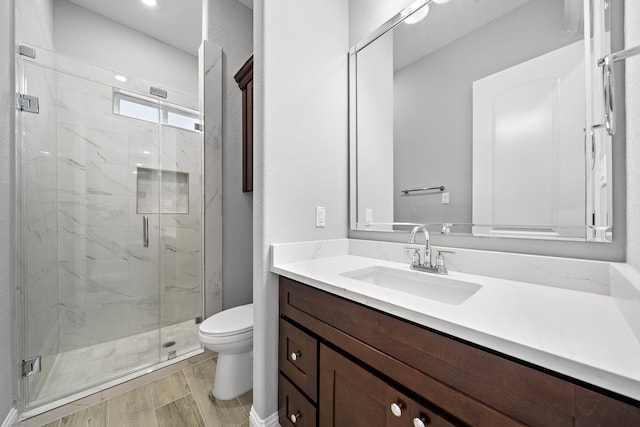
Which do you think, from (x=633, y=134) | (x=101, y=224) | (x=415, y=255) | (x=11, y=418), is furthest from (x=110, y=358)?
(x=633, y=134)

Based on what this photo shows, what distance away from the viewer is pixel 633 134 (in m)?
0.70

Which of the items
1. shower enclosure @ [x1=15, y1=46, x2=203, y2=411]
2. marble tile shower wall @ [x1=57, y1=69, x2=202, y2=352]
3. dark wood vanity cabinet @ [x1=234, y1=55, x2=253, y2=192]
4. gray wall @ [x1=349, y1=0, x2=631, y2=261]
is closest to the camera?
gray wall @ [x1=349, y1=0, x2=631, y2=261]

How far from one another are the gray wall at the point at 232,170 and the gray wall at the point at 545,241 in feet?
4.28

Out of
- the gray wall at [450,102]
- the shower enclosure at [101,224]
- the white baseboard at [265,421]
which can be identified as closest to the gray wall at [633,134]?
the gray wall at [450,102]

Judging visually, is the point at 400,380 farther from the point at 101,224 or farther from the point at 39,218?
the point at 101,224

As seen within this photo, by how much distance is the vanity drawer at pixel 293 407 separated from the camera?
0.98m

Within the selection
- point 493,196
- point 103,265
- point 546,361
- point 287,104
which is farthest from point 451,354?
point 103,265

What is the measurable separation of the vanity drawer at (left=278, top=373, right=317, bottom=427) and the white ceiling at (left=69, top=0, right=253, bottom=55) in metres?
3.14

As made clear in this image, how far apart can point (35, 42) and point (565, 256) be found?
3.27 m

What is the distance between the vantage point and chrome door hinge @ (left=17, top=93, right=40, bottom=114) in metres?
1.44

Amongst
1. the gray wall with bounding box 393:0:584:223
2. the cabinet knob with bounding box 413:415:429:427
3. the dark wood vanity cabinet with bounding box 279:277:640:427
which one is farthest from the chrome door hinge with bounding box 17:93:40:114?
the cabinet knob with bounding box 413:415:429:427

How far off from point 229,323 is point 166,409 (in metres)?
0.54

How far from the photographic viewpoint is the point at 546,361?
44cm

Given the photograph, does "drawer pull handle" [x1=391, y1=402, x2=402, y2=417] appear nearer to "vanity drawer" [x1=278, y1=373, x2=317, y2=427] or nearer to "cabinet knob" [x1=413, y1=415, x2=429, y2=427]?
"cabinet knob" [x1=413, y1=415, x2=429, y2=427]
